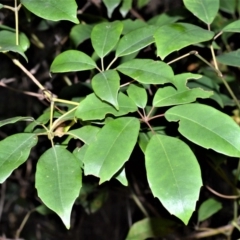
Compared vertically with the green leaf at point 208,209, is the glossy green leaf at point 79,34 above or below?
above

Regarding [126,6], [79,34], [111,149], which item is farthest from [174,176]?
[126,6]

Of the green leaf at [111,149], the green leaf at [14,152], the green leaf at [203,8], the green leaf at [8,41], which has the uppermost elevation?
the green leaf at [203,8]

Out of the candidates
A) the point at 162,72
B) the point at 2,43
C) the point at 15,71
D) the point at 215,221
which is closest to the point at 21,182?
the point at 15,71

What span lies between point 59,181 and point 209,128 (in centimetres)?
23

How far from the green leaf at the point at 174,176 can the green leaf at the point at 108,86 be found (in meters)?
0.09

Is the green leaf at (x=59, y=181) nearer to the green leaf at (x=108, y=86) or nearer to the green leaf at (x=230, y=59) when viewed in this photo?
the green leaf at (x=108, y=86)

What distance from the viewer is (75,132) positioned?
0.78 metres

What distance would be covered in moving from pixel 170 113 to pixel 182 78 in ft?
0.25

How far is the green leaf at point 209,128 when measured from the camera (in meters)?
0.70

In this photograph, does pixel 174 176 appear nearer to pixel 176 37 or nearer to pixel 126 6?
pixel 176 37

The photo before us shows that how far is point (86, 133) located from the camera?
2.51ft

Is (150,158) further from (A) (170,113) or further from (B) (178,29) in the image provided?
(B) (178,29)

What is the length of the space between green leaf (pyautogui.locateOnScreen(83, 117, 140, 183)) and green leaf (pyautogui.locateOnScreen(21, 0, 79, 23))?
6.7 inches

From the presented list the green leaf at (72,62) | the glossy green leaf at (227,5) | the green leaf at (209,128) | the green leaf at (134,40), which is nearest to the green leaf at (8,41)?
the green leaf at (72,62)
